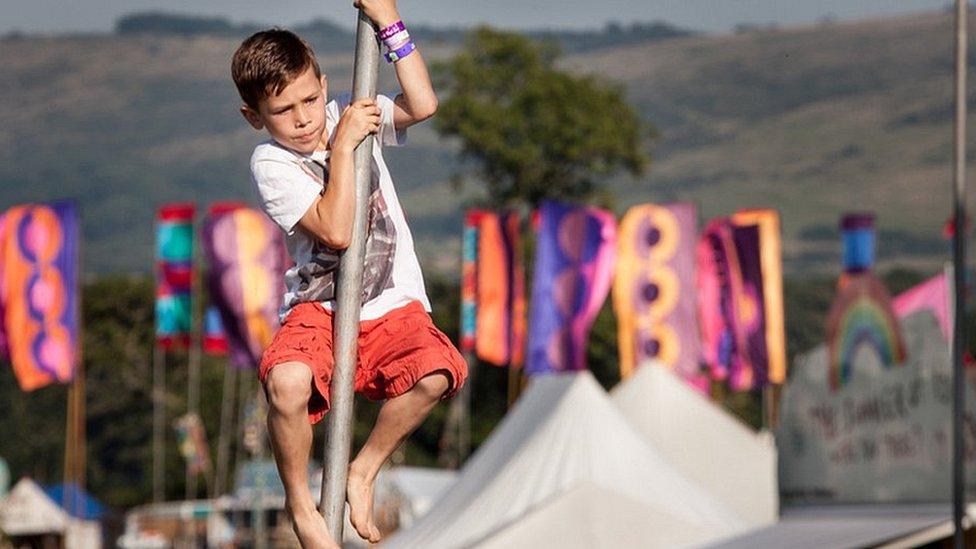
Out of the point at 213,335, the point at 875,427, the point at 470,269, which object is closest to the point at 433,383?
the point at 875,427

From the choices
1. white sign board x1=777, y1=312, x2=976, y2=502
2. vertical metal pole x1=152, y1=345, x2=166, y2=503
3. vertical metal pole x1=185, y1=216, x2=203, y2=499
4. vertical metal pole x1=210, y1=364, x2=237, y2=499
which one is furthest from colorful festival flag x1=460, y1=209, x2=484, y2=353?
vertical metal pole x1=152, y1=345, x2=166, y2=503

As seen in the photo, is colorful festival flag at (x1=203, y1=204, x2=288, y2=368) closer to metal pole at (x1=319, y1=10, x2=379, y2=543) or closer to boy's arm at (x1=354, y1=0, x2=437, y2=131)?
boy's arm at (x1=354, y1=0, x2=437, y2=131)

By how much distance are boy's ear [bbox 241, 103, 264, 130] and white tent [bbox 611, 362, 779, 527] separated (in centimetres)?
2277

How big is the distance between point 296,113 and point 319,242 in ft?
0.87

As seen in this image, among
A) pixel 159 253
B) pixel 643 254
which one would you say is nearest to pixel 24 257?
pixel 159 253

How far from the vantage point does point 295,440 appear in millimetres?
4754

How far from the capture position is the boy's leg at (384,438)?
485 centimetres

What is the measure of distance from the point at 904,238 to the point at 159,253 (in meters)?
168

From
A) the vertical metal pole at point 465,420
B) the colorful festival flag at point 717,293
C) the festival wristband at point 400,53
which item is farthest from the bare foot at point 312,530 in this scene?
the vertical metal pole at point 465,420

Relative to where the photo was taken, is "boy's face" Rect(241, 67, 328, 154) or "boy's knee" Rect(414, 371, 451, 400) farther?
"boy's knee" Rect(414, 371, 451, 400)

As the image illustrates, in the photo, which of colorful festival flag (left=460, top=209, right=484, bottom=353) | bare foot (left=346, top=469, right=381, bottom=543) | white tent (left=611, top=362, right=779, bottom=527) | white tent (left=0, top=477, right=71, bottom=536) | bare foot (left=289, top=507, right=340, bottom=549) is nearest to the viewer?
bare foot (left=289, top=507, right=340, bottom=549)

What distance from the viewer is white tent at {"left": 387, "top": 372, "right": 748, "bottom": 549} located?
1720cm

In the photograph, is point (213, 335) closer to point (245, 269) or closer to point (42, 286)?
point (245, 269)

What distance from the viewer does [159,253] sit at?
35.9 meters
